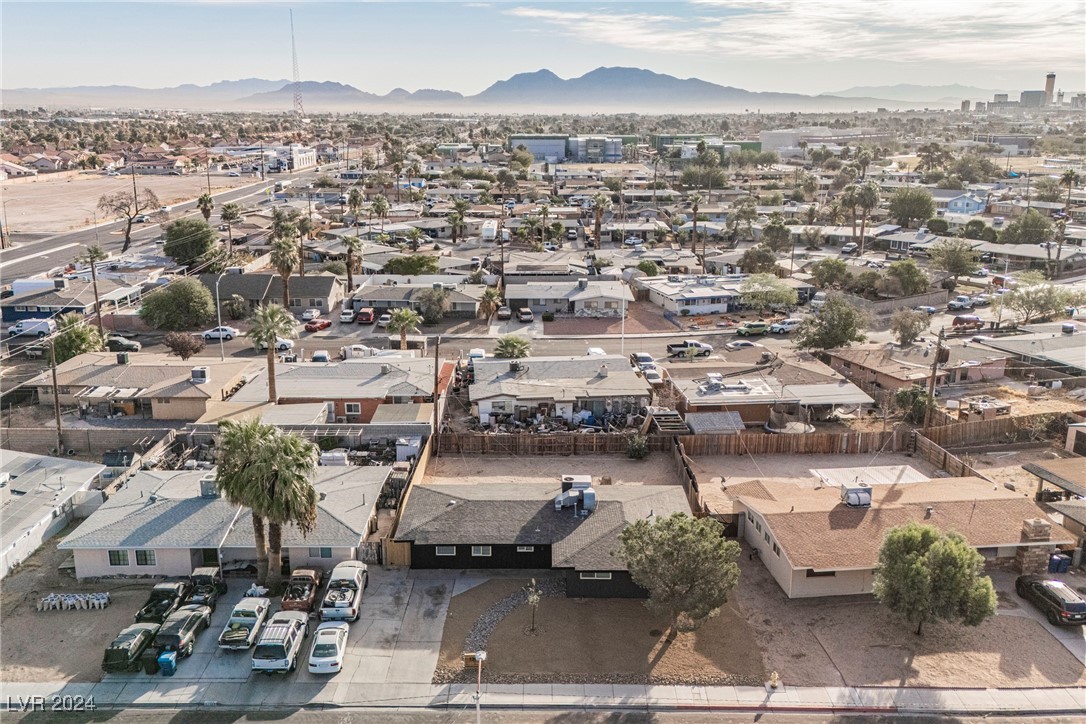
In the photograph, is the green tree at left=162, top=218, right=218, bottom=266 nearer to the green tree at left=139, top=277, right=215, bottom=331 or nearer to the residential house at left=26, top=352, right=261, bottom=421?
the green tree at left=139, top=277, right=215, bottom=331

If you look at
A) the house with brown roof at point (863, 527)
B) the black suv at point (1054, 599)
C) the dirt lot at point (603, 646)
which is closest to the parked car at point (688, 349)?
the house with brown roof at point (863, 527)

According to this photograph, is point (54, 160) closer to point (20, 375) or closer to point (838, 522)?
point (20, 375)

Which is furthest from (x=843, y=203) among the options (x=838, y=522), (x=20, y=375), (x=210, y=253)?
(x=20, y=375)

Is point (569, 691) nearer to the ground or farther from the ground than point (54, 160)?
nearer to the ground

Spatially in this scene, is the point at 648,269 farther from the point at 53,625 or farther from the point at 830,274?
the point at 53,625

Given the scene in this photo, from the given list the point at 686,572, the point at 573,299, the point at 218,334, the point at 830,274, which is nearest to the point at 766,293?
the point at 830,274
